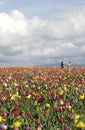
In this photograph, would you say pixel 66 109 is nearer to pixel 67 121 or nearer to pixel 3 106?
pixel 67 121

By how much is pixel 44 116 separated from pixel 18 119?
61 centimetres

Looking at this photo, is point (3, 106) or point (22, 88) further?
point (22, 88)

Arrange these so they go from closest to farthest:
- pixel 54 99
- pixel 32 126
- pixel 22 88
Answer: pixel 32 126 < pixel 54 99 < pixel 22 88

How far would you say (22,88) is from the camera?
471 inches

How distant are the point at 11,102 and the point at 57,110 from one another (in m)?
1.85

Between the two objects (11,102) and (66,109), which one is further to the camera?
(11,102)

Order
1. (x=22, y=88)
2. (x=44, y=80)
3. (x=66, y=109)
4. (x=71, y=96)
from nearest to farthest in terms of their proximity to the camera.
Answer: (x=66, y=109) → (x=71, y=96) → (x=22, y=88) → (x=44, y=80)

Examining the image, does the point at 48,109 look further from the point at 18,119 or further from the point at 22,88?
the point at 22,88

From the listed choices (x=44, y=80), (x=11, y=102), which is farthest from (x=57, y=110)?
(x=44, y=80)

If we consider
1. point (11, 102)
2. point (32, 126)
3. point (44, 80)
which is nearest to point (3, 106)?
point (11, 102)

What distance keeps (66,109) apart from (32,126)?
4.65 ft

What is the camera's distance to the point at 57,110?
7.68m

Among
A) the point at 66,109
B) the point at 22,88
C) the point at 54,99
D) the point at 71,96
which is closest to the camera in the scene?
the point at 66,109

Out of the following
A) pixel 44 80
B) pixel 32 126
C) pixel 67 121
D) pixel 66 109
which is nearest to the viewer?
pixel 32 126
